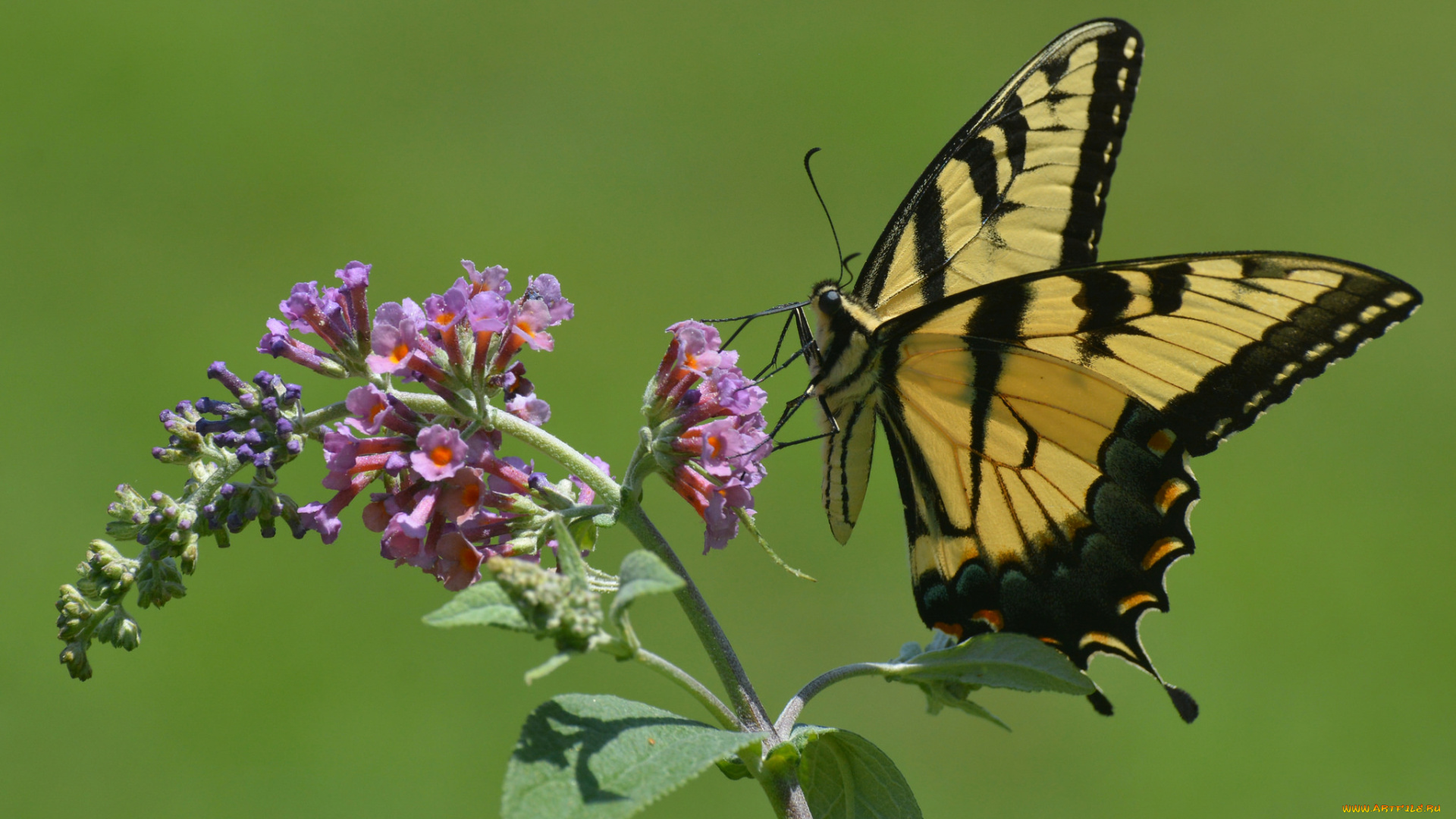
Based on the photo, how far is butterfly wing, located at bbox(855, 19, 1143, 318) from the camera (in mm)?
2047

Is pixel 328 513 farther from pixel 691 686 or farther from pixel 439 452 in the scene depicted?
pixel 691 686

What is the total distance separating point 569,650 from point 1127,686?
515 cm

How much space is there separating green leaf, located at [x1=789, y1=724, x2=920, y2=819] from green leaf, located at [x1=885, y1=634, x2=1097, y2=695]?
13cm

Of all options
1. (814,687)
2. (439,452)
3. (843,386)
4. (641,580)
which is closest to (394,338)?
(439,452)

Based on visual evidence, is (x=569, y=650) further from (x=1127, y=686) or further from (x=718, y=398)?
(x=1127, y=686)

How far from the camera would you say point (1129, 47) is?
6.63 ft

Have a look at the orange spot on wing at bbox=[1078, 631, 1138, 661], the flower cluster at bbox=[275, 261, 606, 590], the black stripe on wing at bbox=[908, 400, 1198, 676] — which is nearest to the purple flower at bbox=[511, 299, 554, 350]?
the flower cluster at bbox=[275, 261, 606, 590]

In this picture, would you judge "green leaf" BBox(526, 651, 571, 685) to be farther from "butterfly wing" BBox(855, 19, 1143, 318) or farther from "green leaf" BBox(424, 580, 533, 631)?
"butterfly wing" BBox(855, 19, 1143, 318)

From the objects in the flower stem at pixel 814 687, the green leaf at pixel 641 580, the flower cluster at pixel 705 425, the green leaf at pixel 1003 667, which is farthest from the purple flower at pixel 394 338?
the green leaf at pixel 1003 667

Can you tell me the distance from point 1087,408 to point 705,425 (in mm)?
790

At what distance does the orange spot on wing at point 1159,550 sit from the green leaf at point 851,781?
64 centimetres

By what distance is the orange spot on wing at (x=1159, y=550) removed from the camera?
1.86m

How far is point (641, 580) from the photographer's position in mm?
A: 1193

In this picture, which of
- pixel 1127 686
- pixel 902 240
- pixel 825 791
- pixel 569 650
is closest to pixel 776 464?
pixel 1127 686
